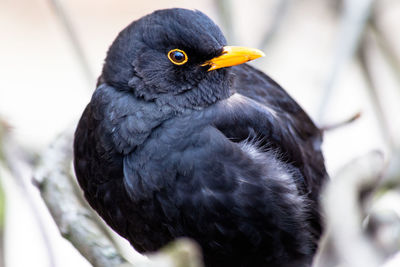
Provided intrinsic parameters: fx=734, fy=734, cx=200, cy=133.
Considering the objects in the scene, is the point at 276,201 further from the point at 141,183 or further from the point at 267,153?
the point at 141,183

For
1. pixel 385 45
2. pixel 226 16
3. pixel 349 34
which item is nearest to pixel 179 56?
pixel 226 16

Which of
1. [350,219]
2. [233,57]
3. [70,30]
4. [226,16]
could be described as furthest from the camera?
[226,16]

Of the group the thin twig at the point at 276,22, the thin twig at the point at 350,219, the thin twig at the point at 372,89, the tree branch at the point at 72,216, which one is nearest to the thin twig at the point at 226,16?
the thin twig at the point at 276,22

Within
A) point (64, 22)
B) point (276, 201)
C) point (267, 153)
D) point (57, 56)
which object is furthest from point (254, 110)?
point (57, 56)

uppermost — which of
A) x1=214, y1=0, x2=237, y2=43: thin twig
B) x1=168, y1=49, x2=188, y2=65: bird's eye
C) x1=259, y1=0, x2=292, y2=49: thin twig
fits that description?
x1=168, y1=49, x2=188, y2=65: bird's eye

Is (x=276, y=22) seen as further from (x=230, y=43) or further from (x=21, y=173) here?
(x=21, y=173)

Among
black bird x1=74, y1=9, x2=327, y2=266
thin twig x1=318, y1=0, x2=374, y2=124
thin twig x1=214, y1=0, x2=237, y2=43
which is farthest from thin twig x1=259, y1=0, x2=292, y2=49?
black bird x1=74, y1=9, x2=327, y2=266

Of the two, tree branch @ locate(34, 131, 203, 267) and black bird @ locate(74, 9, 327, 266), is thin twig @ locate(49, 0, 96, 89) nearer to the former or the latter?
black bird @ locate(74, 9, 327, 266)
